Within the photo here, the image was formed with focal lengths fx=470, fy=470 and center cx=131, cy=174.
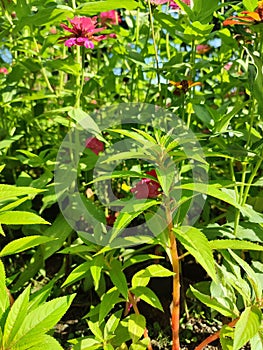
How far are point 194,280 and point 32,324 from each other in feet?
2.54

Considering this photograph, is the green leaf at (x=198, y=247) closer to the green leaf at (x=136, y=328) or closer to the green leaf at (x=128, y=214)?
the green leaf at (x=128, y=214)

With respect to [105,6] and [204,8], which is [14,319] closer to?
[105,6]

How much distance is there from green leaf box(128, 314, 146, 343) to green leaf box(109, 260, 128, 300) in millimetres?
56

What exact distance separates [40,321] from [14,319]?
46mm

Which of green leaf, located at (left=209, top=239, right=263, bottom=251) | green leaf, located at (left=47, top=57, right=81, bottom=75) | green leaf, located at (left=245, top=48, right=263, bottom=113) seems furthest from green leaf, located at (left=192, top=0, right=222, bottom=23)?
green leaf, located at (left=209, top=239, right=263, bottom=251)

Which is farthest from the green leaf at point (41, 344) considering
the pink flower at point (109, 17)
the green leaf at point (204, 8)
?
the pink flower at point (109, 17)

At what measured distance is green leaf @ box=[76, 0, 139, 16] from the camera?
44.3 inches

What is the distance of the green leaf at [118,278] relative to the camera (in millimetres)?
1006

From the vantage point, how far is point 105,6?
1145 mm

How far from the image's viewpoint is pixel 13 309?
2.80 ft

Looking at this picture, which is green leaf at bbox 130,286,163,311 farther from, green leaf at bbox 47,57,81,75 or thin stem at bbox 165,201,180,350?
green leaf at bbox 47,57,81,75

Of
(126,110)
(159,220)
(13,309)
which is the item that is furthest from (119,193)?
(13,309)

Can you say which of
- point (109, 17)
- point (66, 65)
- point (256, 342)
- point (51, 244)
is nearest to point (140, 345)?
point (256, 342)

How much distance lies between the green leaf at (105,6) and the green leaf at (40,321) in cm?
69
